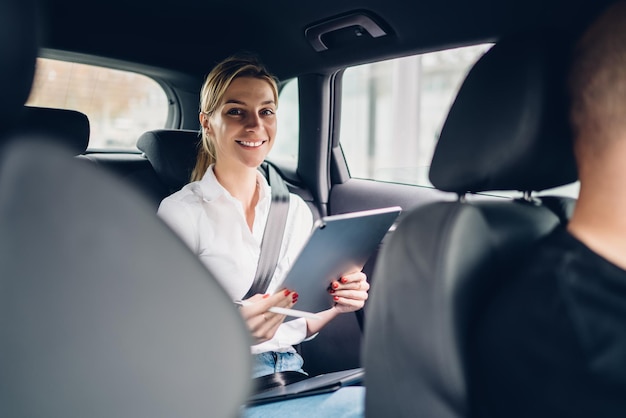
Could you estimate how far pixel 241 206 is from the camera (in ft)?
6.25

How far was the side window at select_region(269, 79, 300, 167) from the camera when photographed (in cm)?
289

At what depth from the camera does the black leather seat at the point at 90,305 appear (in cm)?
67

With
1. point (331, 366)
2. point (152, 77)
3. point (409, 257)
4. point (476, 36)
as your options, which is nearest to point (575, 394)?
point (409, 257)

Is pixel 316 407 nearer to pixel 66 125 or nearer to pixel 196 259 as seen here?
pixel 196 259

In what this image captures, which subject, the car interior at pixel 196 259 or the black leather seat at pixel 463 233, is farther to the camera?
the black leather seat at pixel 463 233

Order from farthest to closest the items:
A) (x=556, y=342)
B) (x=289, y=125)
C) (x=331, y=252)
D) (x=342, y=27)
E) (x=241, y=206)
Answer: (x=289, y=125) → (x=342, y=27) → (x=241, y=206) → (x=331, y=252) → (x=556, y=342)

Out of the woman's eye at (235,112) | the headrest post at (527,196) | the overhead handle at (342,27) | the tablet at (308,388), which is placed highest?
the overhead handle at (342,27)

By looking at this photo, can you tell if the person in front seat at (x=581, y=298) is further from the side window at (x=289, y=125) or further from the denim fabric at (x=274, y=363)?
the side window at (x=289, y=125)

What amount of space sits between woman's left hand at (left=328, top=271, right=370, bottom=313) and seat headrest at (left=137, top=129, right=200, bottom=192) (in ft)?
3.04

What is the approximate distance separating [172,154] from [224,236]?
0.62 meters

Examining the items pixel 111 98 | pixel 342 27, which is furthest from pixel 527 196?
pixel 111 98

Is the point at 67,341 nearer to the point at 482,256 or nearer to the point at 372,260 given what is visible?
the point at 482,256

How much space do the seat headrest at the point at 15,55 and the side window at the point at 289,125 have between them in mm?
2153

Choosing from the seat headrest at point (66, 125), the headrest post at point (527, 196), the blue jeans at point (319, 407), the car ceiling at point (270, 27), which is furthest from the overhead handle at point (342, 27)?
the blue jeans at point (319, 407)
